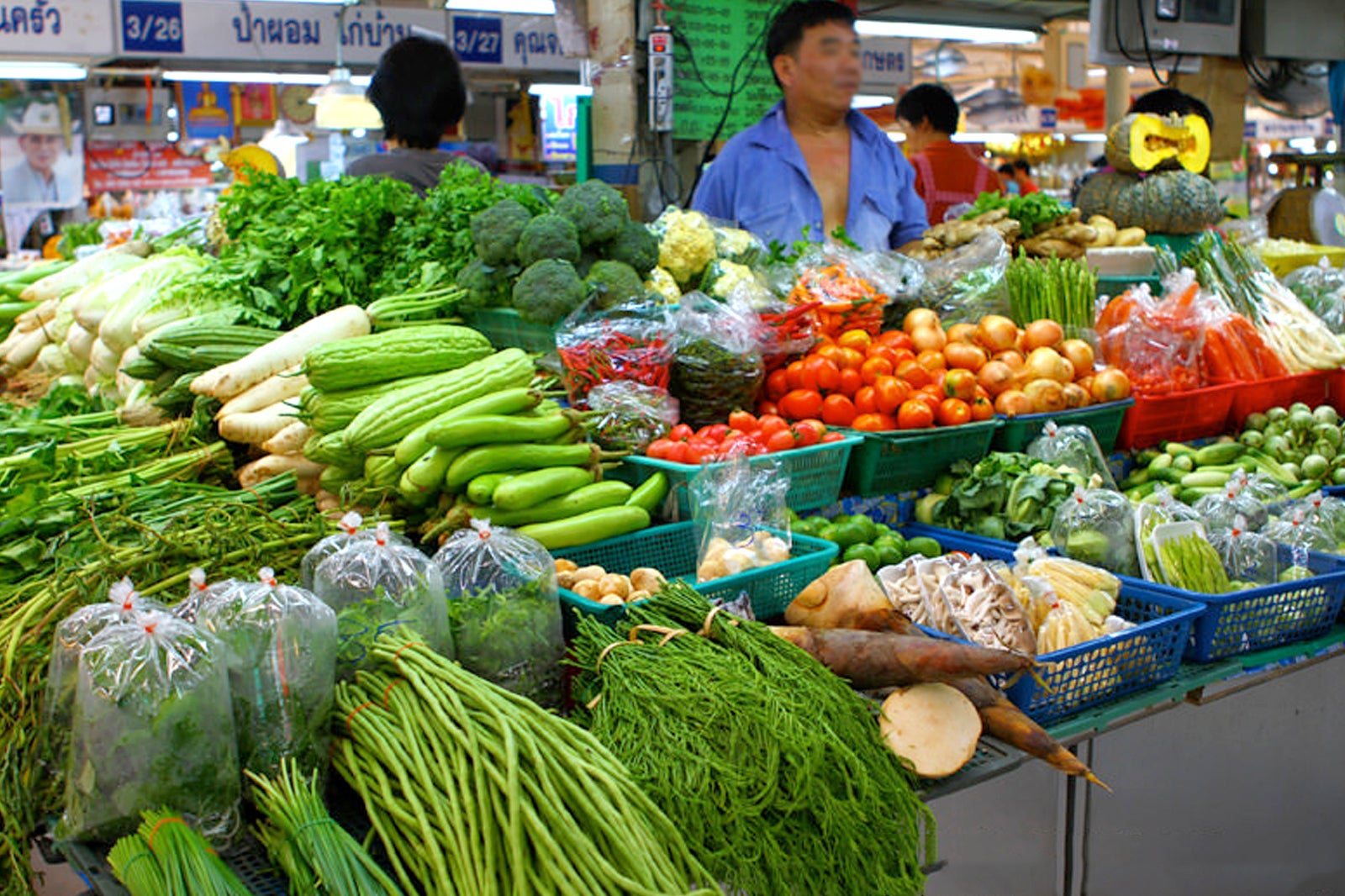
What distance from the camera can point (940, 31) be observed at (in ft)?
35.3

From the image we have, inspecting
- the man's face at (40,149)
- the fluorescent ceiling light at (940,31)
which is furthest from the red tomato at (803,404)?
the man's face at (40,149)

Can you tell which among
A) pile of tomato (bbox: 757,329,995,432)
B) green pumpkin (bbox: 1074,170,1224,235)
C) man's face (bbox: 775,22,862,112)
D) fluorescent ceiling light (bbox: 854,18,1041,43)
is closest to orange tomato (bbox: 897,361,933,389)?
pile of tomato (bbox: 757,329,995,432)

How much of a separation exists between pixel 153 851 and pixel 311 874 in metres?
0.22

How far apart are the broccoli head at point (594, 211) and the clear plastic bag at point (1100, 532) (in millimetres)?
1537

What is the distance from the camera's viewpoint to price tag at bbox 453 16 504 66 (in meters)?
10.8

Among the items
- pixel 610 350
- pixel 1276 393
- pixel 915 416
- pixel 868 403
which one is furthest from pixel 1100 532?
pixel 1276 393

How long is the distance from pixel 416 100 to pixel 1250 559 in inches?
149

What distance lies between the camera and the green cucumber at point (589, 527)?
95.8 inches

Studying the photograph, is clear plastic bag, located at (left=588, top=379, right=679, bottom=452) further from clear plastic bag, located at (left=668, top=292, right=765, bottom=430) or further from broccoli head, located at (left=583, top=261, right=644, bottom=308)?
broccoli head, located at (left=583, top=261, right=644, bottom=308)

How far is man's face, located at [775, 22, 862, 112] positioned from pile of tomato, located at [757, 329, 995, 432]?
1.70 m

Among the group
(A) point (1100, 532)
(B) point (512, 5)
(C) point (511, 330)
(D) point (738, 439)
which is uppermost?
(B) point (512, 5)

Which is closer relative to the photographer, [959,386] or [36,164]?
[959,386]

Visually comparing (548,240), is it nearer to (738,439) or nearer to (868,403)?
(738,439)

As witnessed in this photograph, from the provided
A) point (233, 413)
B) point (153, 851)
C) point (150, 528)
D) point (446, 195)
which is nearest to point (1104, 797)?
point (153, 851)
